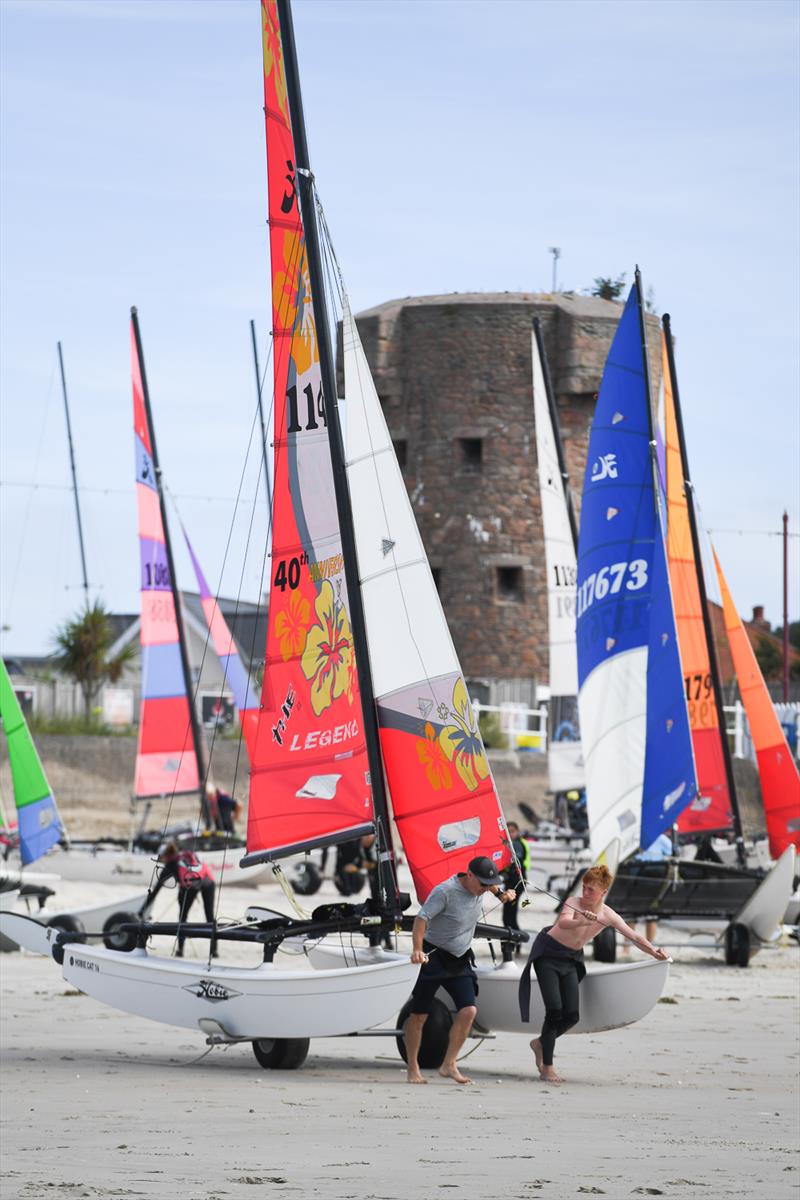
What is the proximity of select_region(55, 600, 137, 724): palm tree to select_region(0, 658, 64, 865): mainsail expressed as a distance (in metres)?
19.8

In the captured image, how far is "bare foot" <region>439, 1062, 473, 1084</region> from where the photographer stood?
10.4m

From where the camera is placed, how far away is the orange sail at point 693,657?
67.6 feet

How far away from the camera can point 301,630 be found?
486 inches

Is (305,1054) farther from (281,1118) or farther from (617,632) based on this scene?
(617,632)

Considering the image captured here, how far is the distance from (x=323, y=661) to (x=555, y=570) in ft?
48.3

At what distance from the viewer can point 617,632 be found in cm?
1914

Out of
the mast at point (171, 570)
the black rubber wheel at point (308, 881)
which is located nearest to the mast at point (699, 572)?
the black rubber wheel at point (308, 881)

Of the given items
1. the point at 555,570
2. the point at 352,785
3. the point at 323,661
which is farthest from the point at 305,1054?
the point at 555,570

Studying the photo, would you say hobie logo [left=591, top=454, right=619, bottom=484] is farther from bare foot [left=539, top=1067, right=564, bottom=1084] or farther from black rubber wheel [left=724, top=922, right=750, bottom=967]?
bare foot [left=539, top=1067, right=564, bottom=1084]

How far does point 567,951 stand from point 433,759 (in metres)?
1.72

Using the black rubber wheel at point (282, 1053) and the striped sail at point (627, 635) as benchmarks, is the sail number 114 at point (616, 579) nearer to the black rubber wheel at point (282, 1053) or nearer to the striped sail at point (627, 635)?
the striped sail at point (627, 635)

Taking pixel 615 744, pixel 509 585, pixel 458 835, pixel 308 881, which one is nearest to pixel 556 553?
pixel 308 881

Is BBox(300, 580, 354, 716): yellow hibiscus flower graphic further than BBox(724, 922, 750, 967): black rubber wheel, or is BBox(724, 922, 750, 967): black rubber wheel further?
BBox(724, 922, 750, 967): black rubber wheel

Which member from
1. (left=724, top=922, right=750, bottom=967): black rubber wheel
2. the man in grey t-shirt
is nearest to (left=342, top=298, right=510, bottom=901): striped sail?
the man in grey t-shirt
